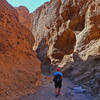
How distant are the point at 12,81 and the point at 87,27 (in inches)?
390

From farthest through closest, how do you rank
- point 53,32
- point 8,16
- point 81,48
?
1. point 53,32
2. point 81,48
3. point 8,16

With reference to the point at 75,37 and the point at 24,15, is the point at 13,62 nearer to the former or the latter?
the point at 75,37

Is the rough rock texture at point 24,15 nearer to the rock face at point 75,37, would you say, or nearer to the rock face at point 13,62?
the rock face at point 75,37

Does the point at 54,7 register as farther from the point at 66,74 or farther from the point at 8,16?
the point at 8,16

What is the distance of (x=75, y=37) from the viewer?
1656 centimetres

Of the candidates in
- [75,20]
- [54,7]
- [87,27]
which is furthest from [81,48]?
[54,7]

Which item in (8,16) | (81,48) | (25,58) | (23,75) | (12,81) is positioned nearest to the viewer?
(12,81)

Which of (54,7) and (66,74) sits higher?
(54,7)

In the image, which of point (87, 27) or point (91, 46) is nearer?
point (91, 46)

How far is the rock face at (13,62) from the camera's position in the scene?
516cm

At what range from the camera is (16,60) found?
21.1ft

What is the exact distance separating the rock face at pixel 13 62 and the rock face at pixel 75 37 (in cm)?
408

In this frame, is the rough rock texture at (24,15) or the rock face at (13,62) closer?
the rock face at (13,62)

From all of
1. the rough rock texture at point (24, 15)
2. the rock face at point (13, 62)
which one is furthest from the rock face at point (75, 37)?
the rough rock texture at point (24, 15)
